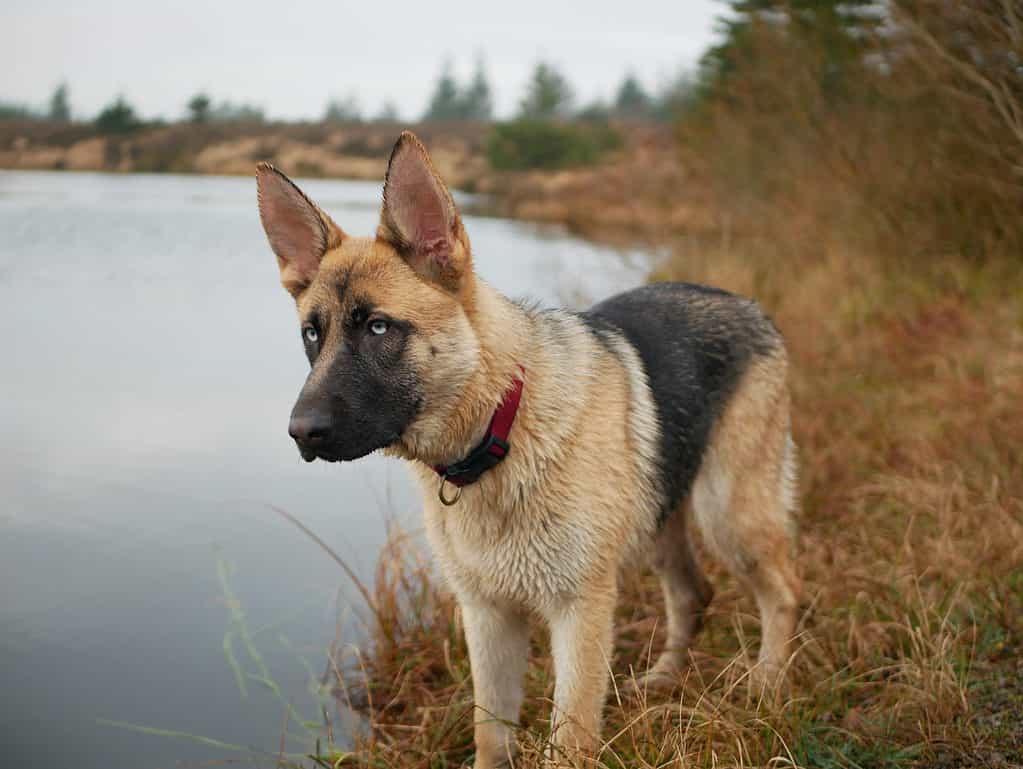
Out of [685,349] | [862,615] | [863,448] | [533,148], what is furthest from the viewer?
[533,148]

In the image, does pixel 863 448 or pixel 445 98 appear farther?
pixel 445 98

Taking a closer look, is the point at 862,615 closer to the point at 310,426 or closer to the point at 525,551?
the point at 525,551

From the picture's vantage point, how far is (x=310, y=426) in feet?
8.86

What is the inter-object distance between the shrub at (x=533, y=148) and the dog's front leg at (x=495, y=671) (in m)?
35.9

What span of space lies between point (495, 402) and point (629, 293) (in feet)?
5.19

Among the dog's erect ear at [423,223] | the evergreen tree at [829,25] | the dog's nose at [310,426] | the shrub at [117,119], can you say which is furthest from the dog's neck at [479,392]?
the shrub at [117,119]

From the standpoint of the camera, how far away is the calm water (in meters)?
4.91

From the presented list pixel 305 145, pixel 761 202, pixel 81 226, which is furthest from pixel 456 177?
pixel 761 202

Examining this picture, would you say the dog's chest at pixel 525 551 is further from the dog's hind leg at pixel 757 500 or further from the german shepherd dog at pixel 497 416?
the dog's hind leg at pixel 757 500

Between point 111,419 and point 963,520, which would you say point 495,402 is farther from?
point 111,419

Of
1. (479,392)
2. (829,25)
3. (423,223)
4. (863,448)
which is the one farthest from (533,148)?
(479,392)

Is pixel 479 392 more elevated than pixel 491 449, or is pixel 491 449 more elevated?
pixel 479 392

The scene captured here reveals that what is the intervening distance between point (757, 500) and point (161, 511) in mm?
4991

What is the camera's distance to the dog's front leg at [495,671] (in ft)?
11.4
